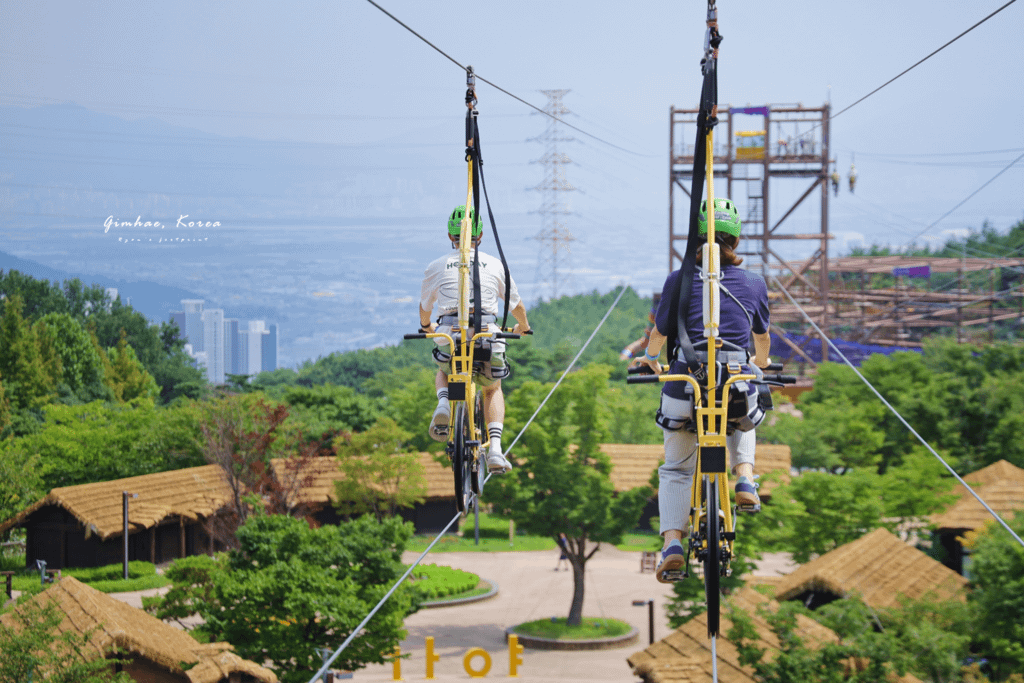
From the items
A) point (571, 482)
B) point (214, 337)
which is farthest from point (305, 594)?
point (214, 337)

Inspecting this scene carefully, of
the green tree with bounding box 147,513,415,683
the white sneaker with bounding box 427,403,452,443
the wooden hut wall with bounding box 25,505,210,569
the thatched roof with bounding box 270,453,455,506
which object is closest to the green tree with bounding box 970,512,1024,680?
the green tree with bounding box 147,513,415,683

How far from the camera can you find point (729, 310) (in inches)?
279

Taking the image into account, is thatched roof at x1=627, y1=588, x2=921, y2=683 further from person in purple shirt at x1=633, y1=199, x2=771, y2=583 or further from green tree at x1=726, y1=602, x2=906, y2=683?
person in purple shirt at x1=633, y1=199, x2=771, y2=583

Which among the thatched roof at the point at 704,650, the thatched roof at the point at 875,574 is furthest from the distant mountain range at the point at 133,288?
the thatched roof at the point at 704,650

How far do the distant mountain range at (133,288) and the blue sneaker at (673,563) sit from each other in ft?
276

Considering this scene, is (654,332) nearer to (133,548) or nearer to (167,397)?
(133,548)

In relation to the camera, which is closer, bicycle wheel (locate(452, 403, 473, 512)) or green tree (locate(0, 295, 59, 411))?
bicycle wheel (locate(452, 403, 473, 512))

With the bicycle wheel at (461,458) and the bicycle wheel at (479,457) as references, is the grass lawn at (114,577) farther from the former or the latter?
the bicycle wheel at (461,458)

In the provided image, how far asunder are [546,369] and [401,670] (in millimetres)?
43442

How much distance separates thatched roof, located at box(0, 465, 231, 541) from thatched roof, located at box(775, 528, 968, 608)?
80.4 feet

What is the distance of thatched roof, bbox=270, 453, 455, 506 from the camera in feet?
143

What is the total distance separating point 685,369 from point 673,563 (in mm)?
1317

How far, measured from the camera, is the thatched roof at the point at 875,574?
26.2m

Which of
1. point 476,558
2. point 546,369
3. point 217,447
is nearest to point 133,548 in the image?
point 217,447
